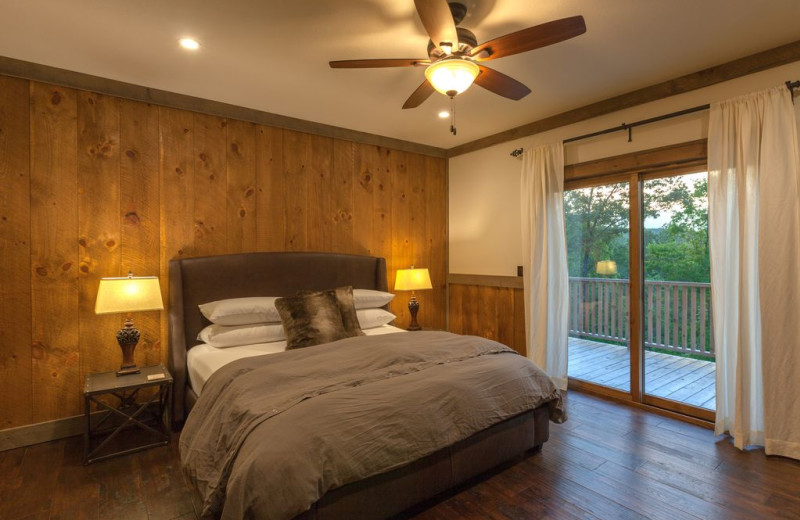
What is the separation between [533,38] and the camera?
1.95 metres

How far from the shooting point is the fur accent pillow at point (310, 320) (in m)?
3.03

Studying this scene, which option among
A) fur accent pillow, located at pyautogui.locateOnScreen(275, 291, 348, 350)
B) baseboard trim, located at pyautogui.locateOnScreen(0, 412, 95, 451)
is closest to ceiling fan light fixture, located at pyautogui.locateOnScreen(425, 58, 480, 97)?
fur accent pillow, located at pyautogui.locateOnScreen(275, 291, 348, 350)

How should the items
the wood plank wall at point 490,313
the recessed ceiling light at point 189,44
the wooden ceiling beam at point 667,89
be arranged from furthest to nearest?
the wood plank wall at point 490,313 < the wooden ceiling beam at point 667,89 < the recessed ceiling light at point 189,44

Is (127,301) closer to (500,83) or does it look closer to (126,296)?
(126,296)

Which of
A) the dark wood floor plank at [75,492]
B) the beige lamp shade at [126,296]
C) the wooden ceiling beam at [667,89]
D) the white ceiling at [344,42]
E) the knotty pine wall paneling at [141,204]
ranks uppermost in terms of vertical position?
the white ceiling at [344,42]

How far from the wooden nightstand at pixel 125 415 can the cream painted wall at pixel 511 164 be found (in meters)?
3.33

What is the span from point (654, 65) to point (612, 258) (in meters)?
1.59

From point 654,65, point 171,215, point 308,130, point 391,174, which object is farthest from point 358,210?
point 654,65

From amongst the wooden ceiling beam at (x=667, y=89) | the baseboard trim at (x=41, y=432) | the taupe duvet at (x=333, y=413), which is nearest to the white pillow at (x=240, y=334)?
the taupe duvet at (x=333, y=413)

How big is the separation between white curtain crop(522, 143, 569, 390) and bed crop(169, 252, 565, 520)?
50.4 inches

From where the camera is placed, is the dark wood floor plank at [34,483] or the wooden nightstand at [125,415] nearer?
the dark wood floor plank at [34,483]

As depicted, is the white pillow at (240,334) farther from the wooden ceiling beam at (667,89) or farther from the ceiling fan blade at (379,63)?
the wooden ceiling beam at (667,89)

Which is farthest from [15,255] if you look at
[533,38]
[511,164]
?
[511,164]

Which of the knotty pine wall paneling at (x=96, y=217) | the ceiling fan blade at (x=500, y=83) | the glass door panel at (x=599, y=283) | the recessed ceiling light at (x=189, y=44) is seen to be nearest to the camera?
the ceiling fan blade at (x=500, y=83)
